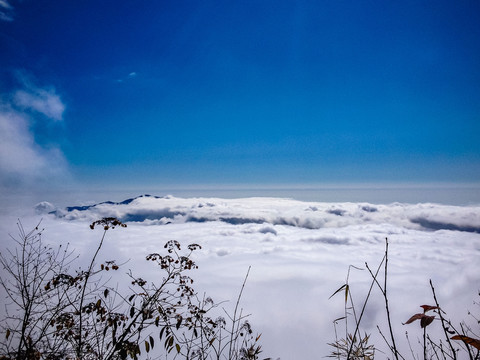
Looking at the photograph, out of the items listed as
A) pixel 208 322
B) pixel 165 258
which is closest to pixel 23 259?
pixel 165 258

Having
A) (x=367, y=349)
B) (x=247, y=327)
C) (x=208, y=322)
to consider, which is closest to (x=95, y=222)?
(x=208, y=322)

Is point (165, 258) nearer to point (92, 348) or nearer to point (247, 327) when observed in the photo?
point (92, 348)

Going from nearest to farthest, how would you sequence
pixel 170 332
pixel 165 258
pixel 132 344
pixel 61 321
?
pixel 132 344
pixel 170 332
pixel 61 321
pixel 165 258

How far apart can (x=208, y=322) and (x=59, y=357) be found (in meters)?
4.65

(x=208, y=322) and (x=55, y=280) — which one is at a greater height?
(x=55, y=280)

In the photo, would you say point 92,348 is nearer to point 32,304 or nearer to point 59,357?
point 59,357

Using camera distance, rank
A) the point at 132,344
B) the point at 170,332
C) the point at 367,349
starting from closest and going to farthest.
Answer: the point at 367,349 → the point at 132,344 → the point at 170,332

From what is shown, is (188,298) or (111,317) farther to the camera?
(188,298)

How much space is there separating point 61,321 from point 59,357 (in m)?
0.99

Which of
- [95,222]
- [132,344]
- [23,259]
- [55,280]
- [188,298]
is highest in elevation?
[95,222]

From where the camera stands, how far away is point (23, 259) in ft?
25.2

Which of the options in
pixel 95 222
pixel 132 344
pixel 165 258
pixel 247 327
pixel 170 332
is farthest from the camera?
pixel 165 258

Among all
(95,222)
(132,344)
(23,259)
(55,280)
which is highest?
(95,222)

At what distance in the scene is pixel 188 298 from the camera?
940 centimetres
